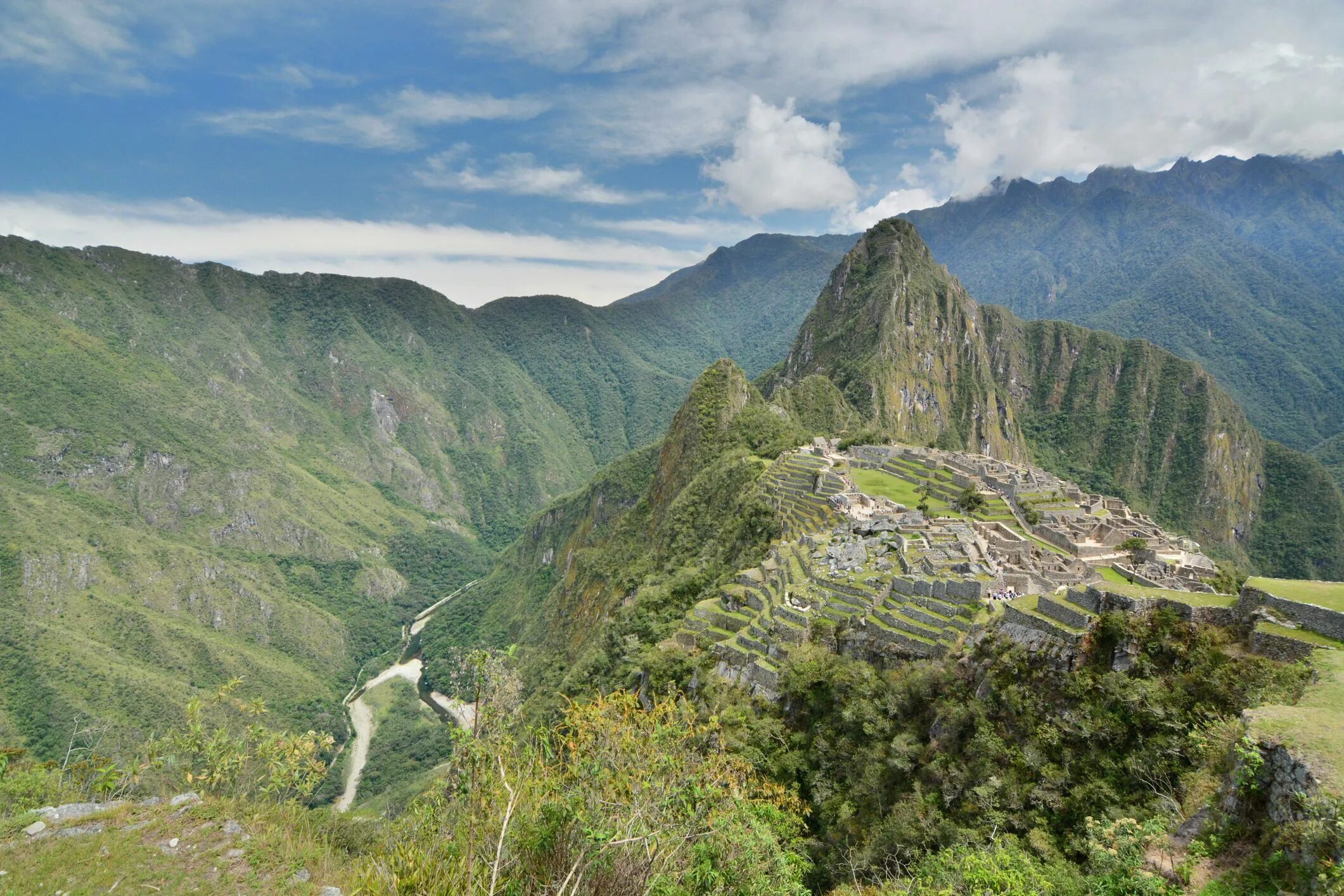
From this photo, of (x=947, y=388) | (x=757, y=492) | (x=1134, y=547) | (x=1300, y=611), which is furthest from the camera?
(x=947, y=388)

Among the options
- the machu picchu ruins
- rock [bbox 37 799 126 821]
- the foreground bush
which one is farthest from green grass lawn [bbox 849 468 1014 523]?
rock [bbox 37 799 126 821]

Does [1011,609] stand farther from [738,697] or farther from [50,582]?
[50,582]

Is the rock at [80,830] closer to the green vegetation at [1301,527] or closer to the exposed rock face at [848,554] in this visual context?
the exposed rock face at [848,554]

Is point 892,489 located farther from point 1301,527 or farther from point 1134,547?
point 1301,527

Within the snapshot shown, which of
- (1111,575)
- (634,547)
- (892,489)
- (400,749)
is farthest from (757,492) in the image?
(400,749)

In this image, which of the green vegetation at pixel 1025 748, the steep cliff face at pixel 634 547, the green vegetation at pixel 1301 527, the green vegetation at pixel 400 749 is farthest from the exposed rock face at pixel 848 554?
the green vegetation at pixel 1301 527
